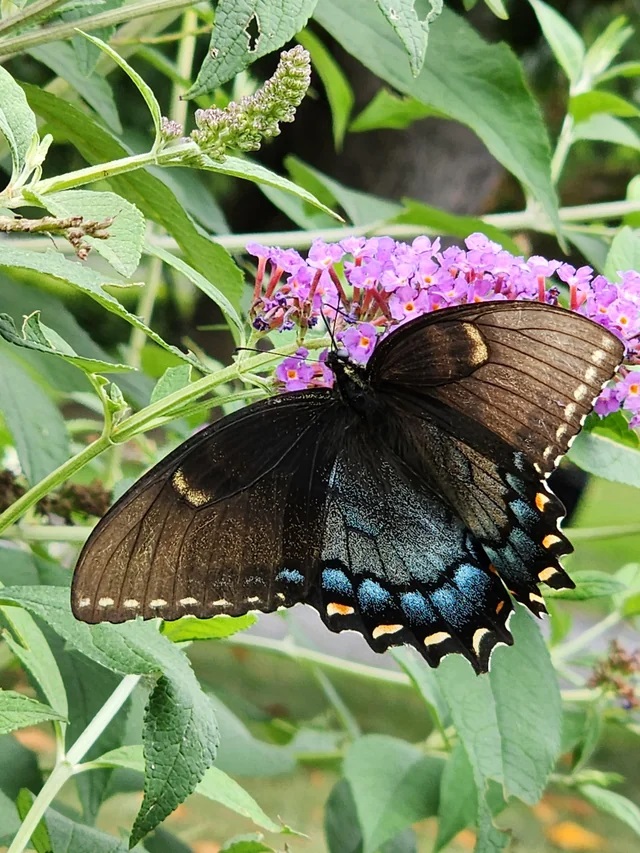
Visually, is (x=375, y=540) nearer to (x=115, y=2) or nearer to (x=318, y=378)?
(x=318, y=378)

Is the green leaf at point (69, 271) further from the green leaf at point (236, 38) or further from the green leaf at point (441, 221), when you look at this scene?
the green leaf at point (441, 221)

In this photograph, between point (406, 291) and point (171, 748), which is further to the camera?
point (406, 291)

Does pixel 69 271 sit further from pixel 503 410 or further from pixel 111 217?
pixel 503 410

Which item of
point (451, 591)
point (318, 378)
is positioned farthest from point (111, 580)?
point (451, 591)

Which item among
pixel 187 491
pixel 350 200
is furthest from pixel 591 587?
pixel 350 200

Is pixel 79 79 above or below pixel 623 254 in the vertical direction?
above

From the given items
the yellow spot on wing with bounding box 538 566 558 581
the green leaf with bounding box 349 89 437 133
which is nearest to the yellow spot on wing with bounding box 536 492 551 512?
the yellow spot on wing with bounding box 538 566 558 581
